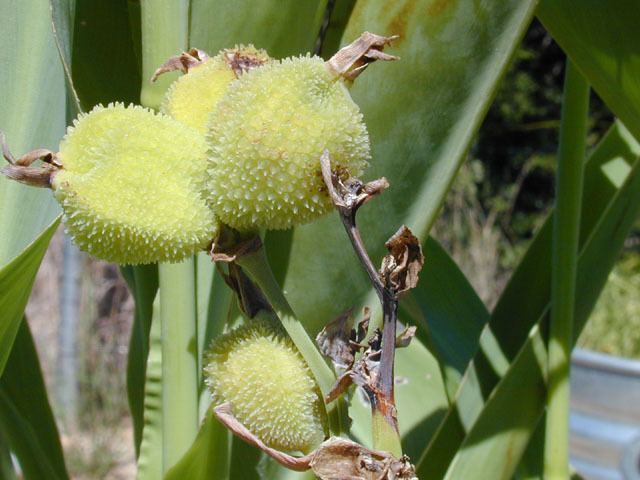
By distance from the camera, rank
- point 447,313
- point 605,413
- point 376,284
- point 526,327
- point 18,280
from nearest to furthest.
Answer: point 376,284, point 18,280, point 526,327, point 447,313, point 605,413

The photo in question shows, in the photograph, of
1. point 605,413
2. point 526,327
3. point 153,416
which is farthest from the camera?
point 605,413

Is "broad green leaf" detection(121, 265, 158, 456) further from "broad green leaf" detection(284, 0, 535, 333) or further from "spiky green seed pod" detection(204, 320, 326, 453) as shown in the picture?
"spiky green seed pod" detection(204, 320, 326, 453)

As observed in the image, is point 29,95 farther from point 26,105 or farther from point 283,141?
point 283,141

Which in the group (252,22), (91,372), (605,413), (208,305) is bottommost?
(605,413)

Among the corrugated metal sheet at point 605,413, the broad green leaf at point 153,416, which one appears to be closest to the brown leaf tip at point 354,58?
the broad green leaf at point 153,416

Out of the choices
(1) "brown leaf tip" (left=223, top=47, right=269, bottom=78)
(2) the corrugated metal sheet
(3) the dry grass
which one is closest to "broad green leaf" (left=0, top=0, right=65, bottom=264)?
(1) "brown leaf tip" (left=223, top=47, right=269, bottom=78)

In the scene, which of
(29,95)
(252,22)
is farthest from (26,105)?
(252,22)
